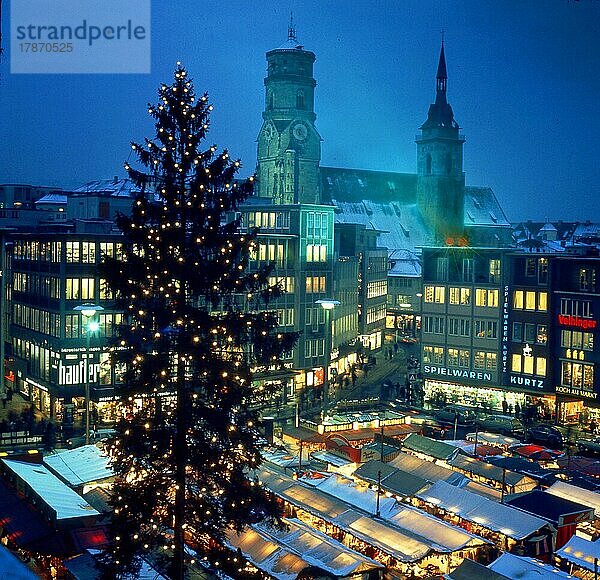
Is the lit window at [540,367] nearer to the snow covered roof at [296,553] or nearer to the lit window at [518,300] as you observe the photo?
the lit window at [518,300]

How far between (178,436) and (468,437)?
2615 centimetres

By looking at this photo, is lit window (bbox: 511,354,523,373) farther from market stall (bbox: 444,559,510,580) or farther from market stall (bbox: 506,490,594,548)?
market stall (bbox: 444,559,510,580)

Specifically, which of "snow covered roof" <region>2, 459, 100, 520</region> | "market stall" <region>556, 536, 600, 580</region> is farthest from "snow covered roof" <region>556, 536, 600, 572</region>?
"snow covered roof" <region>2, 459, 100, 520</region>

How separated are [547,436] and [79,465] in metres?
25.3

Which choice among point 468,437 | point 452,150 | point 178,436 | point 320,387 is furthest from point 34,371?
point 452,150

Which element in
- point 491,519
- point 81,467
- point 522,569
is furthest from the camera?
point 81,467

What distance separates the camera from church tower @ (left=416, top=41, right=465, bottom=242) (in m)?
122

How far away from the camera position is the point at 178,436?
1798 centimetres

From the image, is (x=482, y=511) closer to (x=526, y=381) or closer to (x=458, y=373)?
(x=526, y=381)

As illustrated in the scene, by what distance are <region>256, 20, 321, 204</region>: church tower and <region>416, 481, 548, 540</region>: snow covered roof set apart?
74932 millimetres

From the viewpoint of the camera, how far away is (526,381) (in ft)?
184

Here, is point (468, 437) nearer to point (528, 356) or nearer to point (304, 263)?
point (528, 356)

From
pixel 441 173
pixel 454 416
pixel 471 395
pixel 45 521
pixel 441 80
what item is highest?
pixel 441 80

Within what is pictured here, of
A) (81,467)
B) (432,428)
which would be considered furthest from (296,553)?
(432,428)
